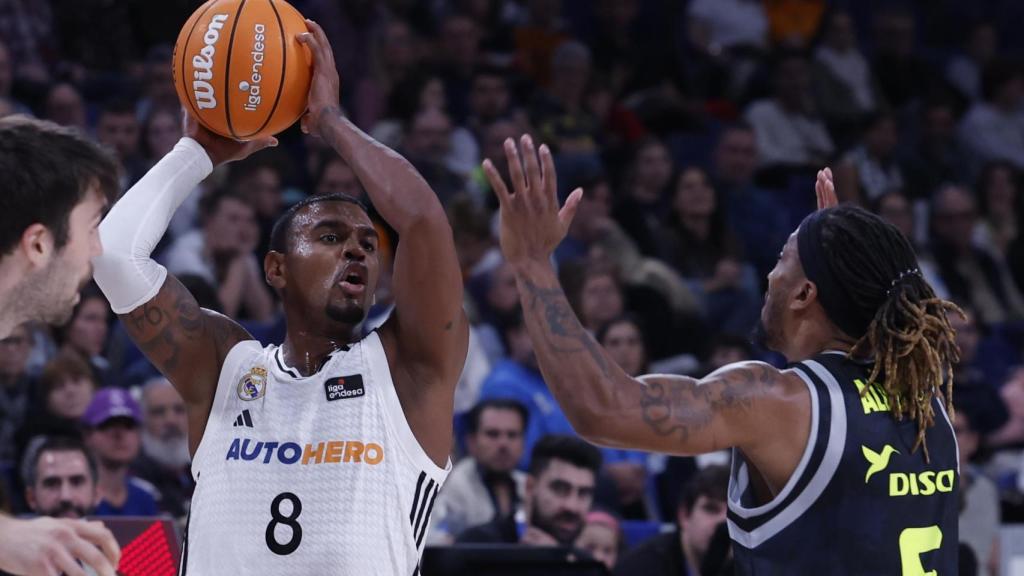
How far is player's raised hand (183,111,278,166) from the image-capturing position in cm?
478

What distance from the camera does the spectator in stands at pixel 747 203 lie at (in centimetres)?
1134

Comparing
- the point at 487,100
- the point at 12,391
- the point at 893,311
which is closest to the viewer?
the point at 893,311

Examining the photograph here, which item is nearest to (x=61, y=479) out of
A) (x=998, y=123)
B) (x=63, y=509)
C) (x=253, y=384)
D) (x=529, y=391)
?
(x=63, y=509)

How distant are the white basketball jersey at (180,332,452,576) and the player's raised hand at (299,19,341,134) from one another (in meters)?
0.67

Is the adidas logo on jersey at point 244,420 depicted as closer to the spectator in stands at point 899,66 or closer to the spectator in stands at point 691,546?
the spectator in stands at point 691,546

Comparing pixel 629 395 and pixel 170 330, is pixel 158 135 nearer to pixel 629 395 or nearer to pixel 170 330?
pixel 170 330

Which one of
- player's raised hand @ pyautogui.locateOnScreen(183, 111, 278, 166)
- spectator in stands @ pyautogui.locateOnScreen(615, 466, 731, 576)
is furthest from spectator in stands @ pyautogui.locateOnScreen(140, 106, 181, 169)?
player's raised hand @ pyautogui.locateOnScreen(183, 111, 278, 166)

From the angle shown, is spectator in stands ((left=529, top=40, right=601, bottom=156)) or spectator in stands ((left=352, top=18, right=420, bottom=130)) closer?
spectator in stands ((left=352, top=18, right=420, bottom=130))

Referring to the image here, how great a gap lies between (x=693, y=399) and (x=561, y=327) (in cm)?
37

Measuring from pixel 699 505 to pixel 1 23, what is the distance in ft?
19.6

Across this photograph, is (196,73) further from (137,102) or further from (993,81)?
(993,81)

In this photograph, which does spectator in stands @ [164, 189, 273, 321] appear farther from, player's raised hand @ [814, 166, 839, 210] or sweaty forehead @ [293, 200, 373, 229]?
player's raised hand @ [814, 166, 839, 210]

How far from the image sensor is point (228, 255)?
8.62 metres

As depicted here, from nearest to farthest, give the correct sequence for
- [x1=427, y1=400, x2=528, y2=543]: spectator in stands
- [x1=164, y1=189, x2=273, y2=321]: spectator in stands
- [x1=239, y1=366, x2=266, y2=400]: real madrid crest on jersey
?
[x1=239, y1=366, x2=266, y2=400]: real madrid crest on jersey, [x1=427, y1=400, x2=528, y2=543]: spectator in stands, [x1=164, y1=189, x2=273, y2=321]: spectator in stands
